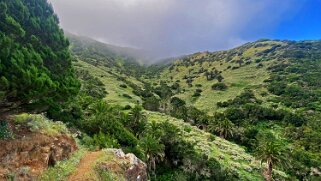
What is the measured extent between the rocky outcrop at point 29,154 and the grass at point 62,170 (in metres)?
0.37

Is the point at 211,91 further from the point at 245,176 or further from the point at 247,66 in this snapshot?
the point at 245,176

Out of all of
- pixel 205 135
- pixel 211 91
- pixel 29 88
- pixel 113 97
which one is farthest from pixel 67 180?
pixel 211 91

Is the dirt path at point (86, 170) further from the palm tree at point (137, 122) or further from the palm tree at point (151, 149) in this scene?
the palm tree at point (137, 122)

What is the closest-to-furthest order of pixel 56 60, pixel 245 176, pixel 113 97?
pixel 56 60 → pixel 245 176 → pixel 113 97

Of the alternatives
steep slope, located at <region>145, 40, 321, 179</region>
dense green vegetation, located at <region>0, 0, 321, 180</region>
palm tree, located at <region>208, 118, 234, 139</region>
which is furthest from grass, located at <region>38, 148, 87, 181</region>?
palm tree, located at <region>208, 118, 234, 139</region>

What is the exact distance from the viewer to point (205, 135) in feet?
279

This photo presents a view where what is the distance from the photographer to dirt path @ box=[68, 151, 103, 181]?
77.2 feet

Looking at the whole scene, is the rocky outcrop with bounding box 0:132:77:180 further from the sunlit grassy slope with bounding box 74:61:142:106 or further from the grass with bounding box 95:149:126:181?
the sunlit grassy slope with bounding box 74:61:142:106

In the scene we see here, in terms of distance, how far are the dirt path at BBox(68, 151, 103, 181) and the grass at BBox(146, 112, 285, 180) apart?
44711 mm

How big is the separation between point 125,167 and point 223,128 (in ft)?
231

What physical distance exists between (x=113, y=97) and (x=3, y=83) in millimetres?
92455

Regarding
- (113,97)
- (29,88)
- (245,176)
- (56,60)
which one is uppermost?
(56,60)

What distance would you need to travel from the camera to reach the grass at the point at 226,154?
68562 mm

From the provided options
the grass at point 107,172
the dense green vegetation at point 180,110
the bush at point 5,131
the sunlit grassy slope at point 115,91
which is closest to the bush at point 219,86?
the dense green vegetation at point 180,110
